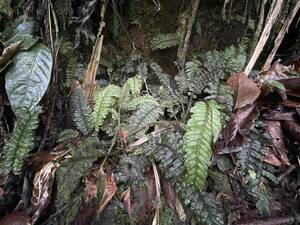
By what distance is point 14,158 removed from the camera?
2146 mm

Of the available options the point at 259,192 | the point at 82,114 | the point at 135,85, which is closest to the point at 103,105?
the point at 82,114

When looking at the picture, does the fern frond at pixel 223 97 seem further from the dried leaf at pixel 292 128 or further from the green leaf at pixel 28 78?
the green leaf at pixel 28 78

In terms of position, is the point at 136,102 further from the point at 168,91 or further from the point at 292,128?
the point at 292,128

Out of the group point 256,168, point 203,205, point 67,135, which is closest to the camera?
point 203,205

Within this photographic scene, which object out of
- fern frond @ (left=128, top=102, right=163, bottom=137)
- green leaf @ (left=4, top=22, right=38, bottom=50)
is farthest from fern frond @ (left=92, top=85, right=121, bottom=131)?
green leaf @ (left=4, top=22, right=38, bottom=50)

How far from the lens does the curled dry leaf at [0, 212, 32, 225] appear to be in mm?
2033

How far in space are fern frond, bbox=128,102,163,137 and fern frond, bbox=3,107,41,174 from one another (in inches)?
22.1

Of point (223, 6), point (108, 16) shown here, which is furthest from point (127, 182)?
point (223, 6)

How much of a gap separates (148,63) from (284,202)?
1.22m

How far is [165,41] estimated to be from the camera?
2408 mm

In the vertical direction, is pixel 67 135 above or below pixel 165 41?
below

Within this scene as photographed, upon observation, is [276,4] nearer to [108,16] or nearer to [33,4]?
[108,16]

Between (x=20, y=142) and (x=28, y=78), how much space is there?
→ 1.26 ft

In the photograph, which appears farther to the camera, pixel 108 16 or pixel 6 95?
pixel 108 16
